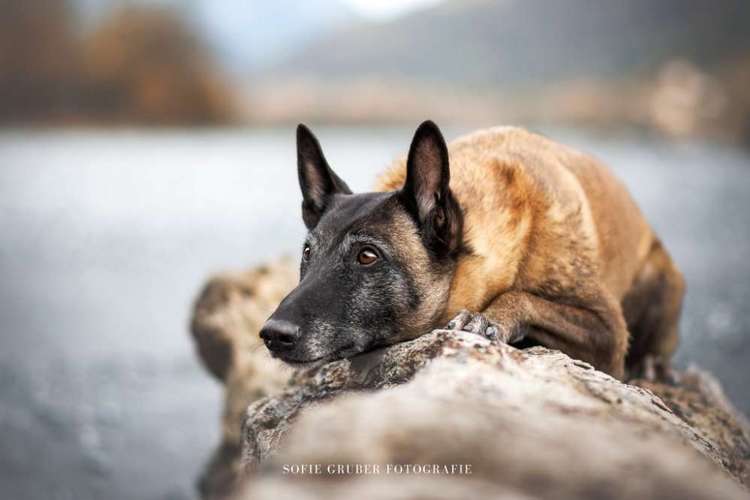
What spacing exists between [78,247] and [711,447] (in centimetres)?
2741

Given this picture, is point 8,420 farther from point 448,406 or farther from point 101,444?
point 448,406

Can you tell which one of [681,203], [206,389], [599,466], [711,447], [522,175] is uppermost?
[522,175]

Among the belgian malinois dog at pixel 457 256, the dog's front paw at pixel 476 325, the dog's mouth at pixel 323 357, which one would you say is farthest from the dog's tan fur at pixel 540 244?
the dog's mouth at pixel 323 357

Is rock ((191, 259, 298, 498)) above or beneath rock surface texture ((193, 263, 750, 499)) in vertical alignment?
beneath

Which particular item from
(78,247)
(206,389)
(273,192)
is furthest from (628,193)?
(273,192)

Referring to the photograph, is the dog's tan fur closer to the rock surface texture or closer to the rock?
the rock surface texture

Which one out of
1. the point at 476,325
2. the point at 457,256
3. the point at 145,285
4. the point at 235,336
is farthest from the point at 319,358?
the point at 145,285

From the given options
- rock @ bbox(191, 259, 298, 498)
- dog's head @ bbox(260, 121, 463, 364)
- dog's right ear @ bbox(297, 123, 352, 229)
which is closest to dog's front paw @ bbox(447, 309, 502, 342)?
dog's head @ bbox(260, 121, 463, 364)

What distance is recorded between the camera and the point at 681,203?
3203 cm

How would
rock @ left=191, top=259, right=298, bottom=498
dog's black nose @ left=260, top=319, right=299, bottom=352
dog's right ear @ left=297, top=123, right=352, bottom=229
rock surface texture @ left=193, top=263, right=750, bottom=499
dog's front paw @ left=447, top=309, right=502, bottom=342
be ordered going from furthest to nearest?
rock @ left=191, top=259, right=298, bottom=498, dog's right ear @ left=297, top=123, right=352, bottom=229, dog's front paw @ left=447, top=309, right=502, bottom=342, dog's black nose @ left=260, top=319, right=299, bottom=352, rock surface texture @ left=193, top=263, right=750, bottom=499

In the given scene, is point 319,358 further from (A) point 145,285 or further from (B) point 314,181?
(A) point 145,285

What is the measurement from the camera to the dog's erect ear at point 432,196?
512 centimetres

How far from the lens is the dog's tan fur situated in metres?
5.43

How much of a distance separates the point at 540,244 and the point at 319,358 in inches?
79.4
